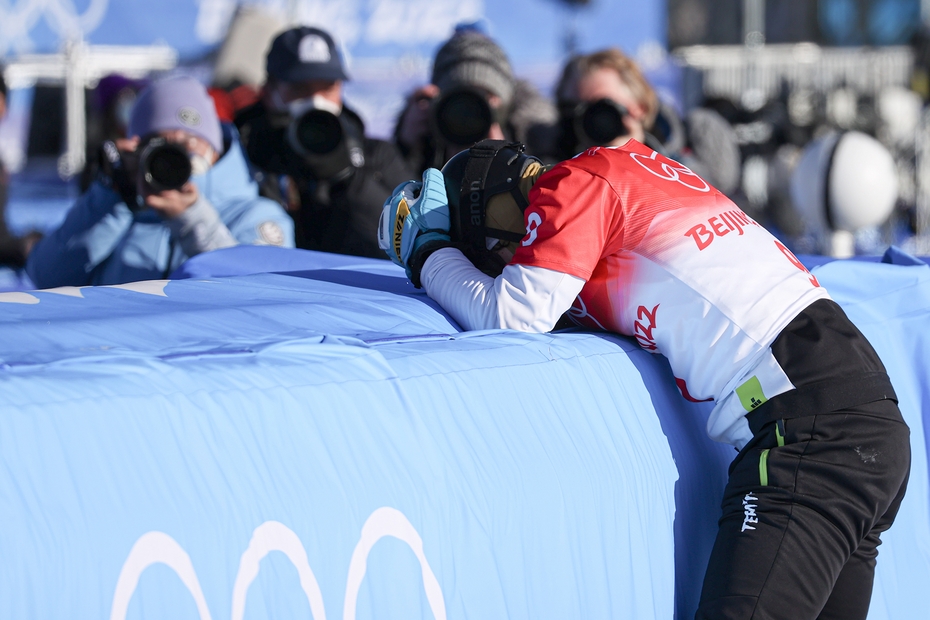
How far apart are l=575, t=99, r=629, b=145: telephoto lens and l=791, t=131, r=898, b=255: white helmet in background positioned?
3305 mm

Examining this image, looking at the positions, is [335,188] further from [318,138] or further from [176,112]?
[176,112]

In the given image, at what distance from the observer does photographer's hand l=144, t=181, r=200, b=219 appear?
2.56 metres

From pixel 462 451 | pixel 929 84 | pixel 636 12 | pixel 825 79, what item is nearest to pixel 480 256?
pixel 462 451

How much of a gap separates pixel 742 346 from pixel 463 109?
1634mm

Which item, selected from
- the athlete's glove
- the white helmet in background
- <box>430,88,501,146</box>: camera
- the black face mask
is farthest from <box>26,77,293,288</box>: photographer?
the white helmet in background

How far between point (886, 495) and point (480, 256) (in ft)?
2.74

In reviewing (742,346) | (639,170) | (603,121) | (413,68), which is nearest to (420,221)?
(639,170)

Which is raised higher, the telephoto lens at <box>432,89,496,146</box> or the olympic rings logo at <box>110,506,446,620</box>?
the telephoto lens at <box>432,89,496,146</box>

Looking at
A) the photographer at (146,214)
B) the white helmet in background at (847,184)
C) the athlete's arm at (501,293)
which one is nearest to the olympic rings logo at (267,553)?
the athlete's arm at (501,293)

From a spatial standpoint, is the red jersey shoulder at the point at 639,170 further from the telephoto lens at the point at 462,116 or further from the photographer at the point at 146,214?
the telephoto lens at the point at 462,116

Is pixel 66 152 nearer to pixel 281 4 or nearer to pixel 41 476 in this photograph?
pixel 281 4

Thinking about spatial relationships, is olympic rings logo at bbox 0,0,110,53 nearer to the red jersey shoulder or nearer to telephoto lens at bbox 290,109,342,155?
telephoto lens at bbox 290,109,342,155

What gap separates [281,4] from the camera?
8.59 metres

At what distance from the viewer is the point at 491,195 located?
1.91 m
